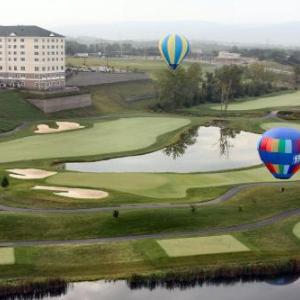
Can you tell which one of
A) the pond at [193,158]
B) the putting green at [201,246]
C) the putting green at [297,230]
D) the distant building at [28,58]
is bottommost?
the putting green at [201,246]

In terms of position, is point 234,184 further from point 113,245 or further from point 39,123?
point 39,123

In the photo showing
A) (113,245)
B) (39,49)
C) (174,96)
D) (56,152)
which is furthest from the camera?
(174,96)

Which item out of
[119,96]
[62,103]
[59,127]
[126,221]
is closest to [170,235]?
[126,221]

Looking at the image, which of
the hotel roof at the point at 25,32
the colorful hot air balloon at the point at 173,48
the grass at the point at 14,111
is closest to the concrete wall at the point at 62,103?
the grass at the point at 14,111

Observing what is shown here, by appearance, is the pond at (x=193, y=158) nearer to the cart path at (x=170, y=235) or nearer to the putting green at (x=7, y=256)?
the cart path at (x=170, y=235)

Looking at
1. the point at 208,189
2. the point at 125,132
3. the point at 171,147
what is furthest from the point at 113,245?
the point at 125,132
